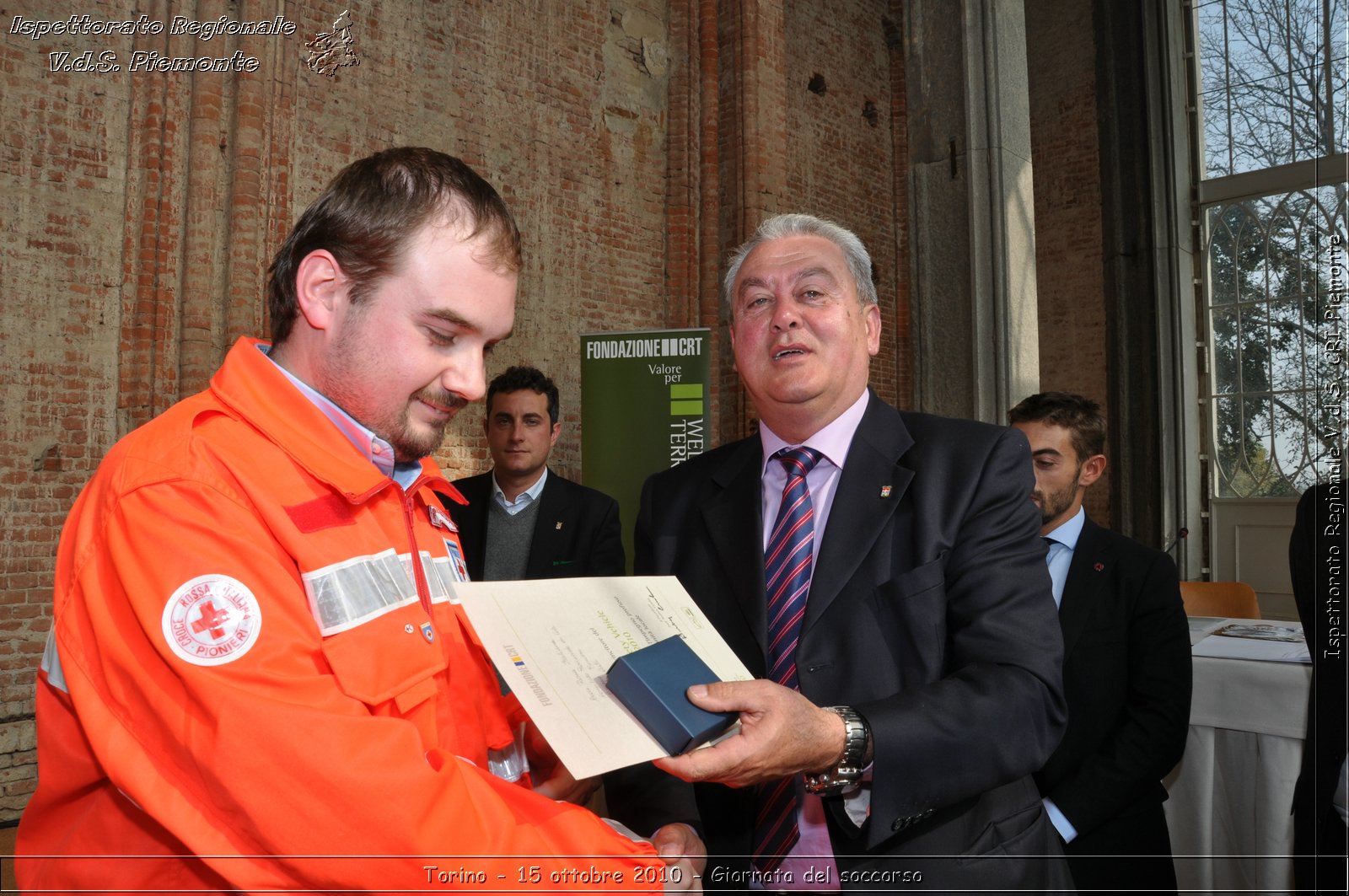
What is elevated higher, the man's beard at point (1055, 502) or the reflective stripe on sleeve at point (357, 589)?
the man's beard at point (1055, 502)

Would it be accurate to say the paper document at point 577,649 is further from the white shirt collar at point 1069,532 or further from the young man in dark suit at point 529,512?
the young man in dark suit at point 529,512

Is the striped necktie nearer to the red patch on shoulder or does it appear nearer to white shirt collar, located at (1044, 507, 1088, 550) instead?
the red patch on shoulder

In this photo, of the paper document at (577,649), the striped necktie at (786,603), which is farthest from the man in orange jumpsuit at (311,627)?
the striped necktie at (786,603)

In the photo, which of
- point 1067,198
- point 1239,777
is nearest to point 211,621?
point 1239,777

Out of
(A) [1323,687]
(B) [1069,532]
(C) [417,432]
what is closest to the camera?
(C) [417,432]

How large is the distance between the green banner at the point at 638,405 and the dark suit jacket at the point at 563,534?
1723 mm

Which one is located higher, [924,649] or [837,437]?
[837,437]

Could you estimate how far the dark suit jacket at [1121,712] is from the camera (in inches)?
107

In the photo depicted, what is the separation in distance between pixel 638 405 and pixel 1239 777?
15.1 ft

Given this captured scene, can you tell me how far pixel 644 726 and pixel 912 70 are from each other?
577cm

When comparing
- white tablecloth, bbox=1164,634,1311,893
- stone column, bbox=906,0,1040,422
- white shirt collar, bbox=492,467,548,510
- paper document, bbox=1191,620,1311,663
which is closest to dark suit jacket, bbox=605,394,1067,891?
white tablecloth, bbox=1164,634,1311,893

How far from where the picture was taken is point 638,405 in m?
6.97

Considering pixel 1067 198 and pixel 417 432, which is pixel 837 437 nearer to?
pixel 417 432

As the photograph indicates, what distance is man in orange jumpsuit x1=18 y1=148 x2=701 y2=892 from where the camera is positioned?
1.07 meters
